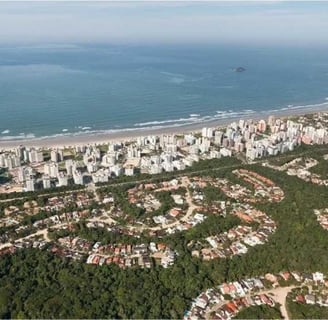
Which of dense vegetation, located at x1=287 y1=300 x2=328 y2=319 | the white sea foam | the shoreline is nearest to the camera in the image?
dense vegetation, located at x1=287 y1=300 x2=328 y2=319

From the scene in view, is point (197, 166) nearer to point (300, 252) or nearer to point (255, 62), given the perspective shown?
point (300, 252)

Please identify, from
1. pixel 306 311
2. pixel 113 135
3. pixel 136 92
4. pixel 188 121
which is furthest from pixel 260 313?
pixel 136 92

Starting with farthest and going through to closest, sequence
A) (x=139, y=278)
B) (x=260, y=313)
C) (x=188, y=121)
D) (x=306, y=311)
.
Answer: (x=188, y=121) < (x=139, y=278) < (x=306, y=311) < (x=260, y=313)

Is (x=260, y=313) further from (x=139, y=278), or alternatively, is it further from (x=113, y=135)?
(x=113, y=135)

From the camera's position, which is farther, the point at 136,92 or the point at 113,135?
the point at 136,92

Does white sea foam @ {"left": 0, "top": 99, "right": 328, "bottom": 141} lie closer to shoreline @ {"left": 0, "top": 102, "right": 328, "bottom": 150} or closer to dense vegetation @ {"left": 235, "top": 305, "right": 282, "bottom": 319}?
shoreline @ {"left": 0, "top": 102, "right": 328, "bottom": 150}

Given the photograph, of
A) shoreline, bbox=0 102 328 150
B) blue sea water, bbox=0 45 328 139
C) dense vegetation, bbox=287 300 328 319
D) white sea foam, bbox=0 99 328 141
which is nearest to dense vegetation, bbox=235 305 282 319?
dense vegetation, bbox=287 300 328 319
